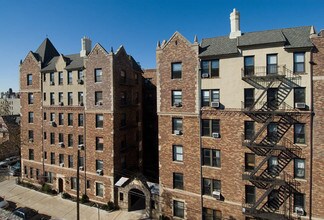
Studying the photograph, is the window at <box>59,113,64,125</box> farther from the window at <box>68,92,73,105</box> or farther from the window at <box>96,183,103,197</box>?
the window at <box>96,183,103,197</box>

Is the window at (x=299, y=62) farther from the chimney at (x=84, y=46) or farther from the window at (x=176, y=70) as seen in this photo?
the chimney at (x=84, y=46)

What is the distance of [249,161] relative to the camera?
2103 cm

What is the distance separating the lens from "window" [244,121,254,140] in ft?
67.9

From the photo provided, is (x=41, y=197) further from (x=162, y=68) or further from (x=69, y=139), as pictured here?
(x=162, y=68)

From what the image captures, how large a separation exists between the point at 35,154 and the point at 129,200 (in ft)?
62.4

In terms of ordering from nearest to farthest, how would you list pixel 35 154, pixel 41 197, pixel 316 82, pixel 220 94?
pixel 316 82, pixel 220 94, pixel 41 197, pixel 35 154

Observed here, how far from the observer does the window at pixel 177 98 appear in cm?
2344

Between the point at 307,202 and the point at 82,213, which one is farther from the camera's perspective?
the point at 82,213

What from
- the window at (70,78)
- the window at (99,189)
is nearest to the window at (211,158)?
the window at (99,189)

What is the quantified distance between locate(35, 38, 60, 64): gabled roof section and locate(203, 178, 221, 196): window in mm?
31169

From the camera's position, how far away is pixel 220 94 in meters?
21.6

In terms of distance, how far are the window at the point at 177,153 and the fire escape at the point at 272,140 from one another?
22.1ft

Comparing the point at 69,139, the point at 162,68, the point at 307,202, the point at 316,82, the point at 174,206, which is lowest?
the point at 174,206

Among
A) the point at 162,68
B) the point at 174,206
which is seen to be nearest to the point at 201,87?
the point at 162,68
